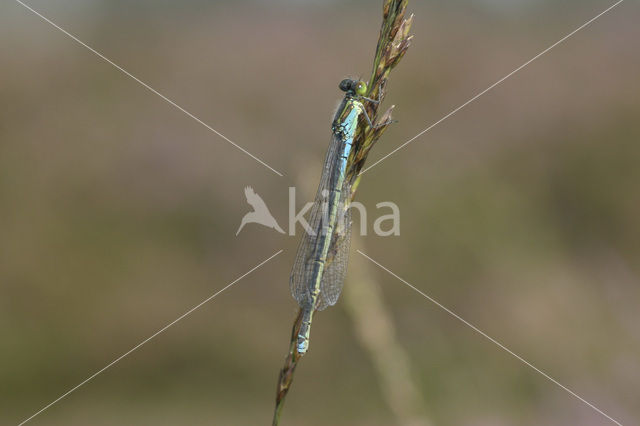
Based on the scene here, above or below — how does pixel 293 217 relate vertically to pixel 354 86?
below

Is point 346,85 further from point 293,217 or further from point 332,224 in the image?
point 293,217

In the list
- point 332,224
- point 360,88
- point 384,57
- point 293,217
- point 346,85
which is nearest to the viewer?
point 384,57

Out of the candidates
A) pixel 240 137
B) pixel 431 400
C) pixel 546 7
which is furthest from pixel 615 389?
pixel 546 7

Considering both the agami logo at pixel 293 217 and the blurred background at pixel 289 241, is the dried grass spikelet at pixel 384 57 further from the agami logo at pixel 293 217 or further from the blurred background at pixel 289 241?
the agami logo at pixel 293 217

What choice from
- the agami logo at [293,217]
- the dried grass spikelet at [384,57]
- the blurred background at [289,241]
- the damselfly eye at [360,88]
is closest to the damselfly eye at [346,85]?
the damselfly eye at [360,88]

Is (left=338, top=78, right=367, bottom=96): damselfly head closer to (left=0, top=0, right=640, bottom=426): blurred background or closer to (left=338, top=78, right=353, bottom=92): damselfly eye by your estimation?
(left=338, top=78, right=353, bottom=92): damselfly eye

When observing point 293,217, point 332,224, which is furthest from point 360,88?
point 293,217

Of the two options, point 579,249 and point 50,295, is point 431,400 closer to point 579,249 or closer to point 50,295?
point 579,249
